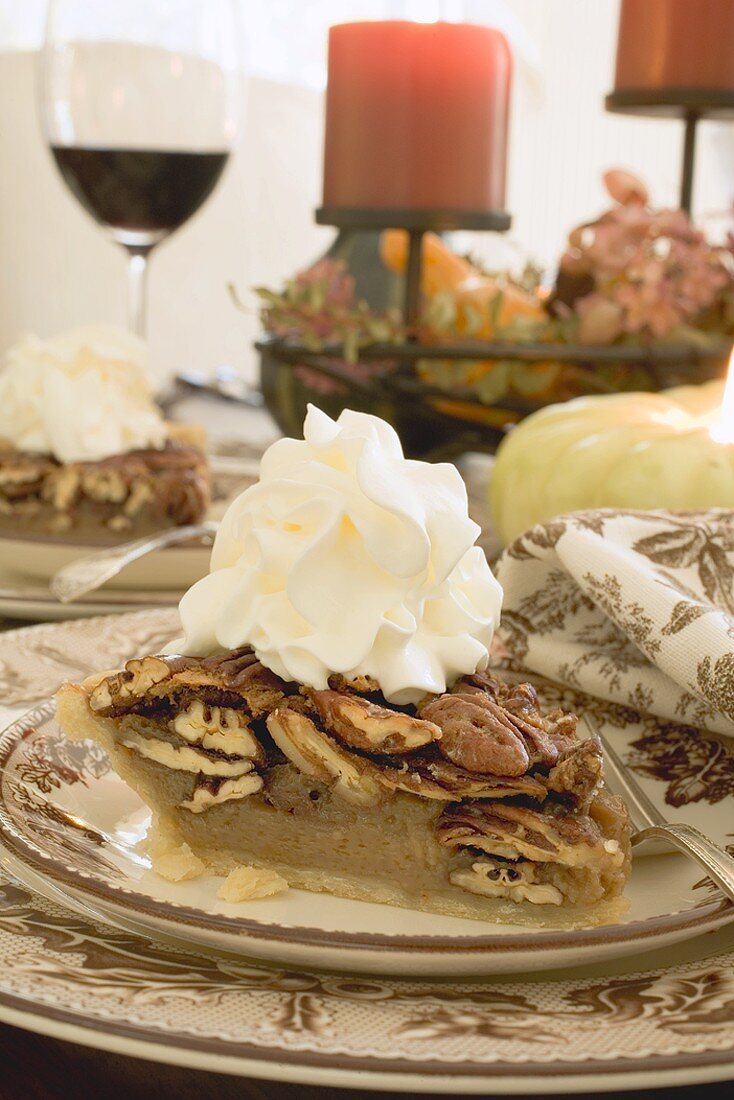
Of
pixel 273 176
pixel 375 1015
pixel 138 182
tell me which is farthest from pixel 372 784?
pixel 273 176

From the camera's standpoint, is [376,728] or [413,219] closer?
[376,728]

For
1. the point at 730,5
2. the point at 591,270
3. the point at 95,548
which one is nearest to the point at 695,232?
the point at 591,270

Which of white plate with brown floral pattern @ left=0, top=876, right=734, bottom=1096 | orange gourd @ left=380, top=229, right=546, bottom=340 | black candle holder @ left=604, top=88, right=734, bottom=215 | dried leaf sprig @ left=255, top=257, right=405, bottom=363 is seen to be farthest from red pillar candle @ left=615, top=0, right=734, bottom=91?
white plate with brown floral pattern @ left=0, top=876, right=734, bottom=1096

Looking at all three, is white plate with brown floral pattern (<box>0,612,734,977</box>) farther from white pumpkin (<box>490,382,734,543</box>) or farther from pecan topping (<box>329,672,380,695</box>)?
white pumpkin (<box>490,382,734,543</box>)

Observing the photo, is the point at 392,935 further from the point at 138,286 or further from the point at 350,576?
the point at 138,286

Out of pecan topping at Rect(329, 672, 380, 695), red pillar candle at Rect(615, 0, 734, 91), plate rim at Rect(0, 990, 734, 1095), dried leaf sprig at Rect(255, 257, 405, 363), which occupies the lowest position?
plate rim at Rect(0, 990, 734, 1095)

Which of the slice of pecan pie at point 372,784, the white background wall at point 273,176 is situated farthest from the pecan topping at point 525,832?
the white background wall at point 273,176

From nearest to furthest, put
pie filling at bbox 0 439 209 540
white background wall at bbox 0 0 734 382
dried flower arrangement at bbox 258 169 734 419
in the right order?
pie filling at bbox 0 439 209 540 → dried flower arrangement at bbox 258 169 734 419 → white background wall at bbox 0 0 734 382
